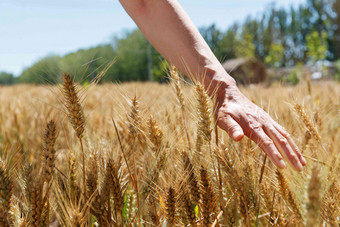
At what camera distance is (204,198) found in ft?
2.42

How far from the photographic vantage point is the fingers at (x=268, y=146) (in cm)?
70

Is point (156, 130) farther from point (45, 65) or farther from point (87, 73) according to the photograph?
point (45, 65)

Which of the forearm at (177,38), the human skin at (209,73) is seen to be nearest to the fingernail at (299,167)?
the human skin at (209,73)

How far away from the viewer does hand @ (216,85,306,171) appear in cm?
71

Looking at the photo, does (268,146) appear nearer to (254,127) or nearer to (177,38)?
(254,127)

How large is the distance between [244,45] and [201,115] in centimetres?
2256

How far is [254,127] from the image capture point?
0.76 m

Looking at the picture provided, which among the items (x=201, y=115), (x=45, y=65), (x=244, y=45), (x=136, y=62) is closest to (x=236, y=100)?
(x=201, y=115)

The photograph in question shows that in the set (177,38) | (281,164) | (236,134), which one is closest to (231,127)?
(236,134)

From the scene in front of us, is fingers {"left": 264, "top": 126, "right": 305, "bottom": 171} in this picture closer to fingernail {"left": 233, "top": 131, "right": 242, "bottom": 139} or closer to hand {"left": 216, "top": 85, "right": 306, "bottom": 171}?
hand {"left": 216, "top": 85, "right": 306, "bottom": 171}

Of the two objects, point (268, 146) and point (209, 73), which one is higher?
point (209, 73)

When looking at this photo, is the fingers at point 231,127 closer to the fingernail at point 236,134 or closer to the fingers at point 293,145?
the fingernail at point 236,134

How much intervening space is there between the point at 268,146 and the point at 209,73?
28cm

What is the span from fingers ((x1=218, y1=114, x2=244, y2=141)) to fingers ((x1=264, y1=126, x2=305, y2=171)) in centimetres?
9
